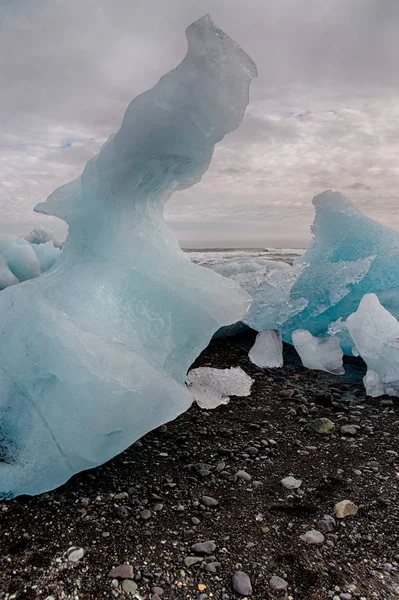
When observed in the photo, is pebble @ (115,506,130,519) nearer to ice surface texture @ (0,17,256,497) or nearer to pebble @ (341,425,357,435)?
ice surface texture @ (0,17,256,497)

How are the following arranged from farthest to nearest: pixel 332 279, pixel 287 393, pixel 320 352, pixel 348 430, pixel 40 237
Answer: pixel 40 237 → pixel 332 279 → pixel 320 352 → pixel 287 393 → pixel 348 430

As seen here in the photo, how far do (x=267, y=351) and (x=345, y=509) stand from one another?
3.26 meters

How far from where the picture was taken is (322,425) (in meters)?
3.95

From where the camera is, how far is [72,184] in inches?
156

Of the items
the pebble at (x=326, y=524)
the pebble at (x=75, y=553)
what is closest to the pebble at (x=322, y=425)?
the pebble at (x=326, y=524)

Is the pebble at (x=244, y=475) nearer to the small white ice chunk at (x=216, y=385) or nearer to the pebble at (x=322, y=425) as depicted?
the pebble at (x=322, y=425)

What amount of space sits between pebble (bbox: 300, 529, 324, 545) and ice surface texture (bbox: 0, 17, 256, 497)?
1057 mm

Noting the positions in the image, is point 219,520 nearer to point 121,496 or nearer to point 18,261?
point 121,496

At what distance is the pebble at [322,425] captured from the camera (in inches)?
153

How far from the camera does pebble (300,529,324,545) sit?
2463mm

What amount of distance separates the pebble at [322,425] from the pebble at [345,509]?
1.07 metres

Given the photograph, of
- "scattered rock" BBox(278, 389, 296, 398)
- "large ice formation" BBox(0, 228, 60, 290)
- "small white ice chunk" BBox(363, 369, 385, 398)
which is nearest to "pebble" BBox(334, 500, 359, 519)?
"scattered rock" BBox(278, 389, 296, 398)

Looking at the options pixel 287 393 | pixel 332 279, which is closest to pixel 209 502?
pixel 287 393

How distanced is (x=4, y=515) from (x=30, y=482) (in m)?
0.24
